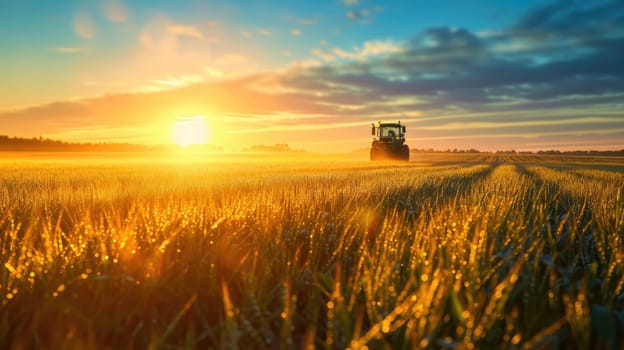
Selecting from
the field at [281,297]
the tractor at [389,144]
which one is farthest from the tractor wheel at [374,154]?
the field at [281,297]

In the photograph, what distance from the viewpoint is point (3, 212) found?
18.1ft

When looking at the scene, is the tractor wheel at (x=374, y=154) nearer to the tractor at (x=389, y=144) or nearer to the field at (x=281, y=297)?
the tractor at (x=389, y=144)

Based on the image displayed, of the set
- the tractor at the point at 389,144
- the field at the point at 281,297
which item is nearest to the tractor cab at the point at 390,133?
the tractor at the point at 389,144

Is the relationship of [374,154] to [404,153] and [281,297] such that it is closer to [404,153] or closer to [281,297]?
[404,153]

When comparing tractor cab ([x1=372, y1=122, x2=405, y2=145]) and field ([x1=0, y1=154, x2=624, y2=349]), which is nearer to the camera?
field ([x1=0, y1=154, x2=624, y2=349])

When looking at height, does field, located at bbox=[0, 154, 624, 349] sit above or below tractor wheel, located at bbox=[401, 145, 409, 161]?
below

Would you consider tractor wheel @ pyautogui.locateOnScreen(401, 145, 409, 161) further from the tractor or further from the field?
the field

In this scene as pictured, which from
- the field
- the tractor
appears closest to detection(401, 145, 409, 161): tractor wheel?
the tractor

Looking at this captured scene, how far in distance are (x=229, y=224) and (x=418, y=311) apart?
2.33 m

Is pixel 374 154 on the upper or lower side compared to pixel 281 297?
upper

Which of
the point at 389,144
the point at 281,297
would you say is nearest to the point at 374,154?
Answer: the point at 389,144

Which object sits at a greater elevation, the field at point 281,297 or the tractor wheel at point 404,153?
the tractor wheel at point 404,153

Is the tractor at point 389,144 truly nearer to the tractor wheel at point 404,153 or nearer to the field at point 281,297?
the tractor wheel at point 404,153

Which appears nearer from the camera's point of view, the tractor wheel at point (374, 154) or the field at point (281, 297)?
the field at point (281, 297)
